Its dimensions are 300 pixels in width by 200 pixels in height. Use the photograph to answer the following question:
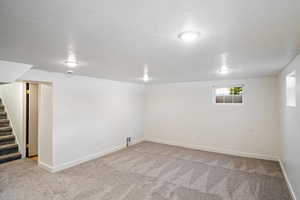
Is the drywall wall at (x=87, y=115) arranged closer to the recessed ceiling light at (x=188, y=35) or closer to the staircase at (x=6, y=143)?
the staircase at (x=6, y=143)

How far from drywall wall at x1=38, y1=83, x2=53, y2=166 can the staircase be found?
44.0 inches

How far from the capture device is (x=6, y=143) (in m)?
4.44

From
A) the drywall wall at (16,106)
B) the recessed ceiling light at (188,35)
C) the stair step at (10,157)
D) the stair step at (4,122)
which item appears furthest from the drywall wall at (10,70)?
the stair step at (4,122)

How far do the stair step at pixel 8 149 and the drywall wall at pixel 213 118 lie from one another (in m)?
4.04

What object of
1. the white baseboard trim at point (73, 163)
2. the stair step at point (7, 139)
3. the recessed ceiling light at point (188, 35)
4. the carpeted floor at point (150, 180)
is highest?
the recessed ceiling light at point (188, 35)

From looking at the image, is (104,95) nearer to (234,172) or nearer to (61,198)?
(61,198)

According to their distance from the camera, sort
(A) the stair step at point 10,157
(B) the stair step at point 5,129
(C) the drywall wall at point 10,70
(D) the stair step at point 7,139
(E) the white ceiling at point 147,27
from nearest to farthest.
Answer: (E) the white ceiling at point 147,27 → (C) the drywall wall at point 10,70 → (A) the stair step at point 10,157 → (D) the stair step at point 7,139 → (B) the stair step at point 5,129

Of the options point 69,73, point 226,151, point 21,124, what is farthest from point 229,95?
point 21,124

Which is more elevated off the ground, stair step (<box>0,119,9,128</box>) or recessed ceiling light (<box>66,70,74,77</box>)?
recessed ceiling light (<box>66,70,74,77</box>)

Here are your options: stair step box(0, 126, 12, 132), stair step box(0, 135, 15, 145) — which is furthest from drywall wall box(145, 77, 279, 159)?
stair step box(0, 126, 12, 132)

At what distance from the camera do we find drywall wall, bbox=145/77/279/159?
4180mm

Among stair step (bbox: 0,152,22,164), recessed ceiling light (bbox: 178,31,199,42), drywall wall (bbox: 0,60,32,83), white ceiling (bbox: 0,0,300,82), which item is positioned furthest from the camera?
stair step (bbox: 0,152,22,164)

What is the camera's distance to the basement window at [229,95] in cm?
461

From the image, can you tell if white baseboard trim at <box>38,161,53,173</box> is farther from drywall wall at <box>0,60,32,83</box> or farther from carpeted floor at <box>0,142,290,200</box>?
drywall wall at <box>0,60,32,83</box>
